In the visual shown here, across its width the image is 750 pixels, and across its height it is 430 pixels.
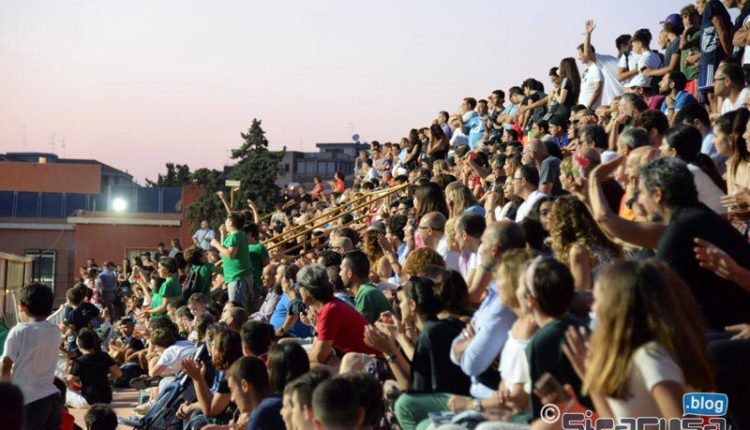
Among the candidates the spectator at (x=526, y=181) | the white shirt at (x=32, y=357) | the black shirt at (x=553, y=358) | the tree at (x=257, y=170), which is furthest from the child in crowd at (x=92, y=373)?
the tree at (x=257, y=170)

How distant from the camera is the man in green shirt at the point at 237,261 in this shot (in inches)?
531

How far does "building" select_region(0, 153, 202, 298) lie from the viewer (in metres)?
50.7

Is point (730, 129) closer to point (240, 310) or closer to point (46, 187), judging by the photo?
point (240, 310)

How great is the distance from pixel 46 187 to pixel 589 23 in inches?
1953

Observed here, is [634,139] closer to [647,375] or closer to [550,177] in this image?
[550,177]

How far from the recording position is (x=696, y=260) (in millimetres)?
5039

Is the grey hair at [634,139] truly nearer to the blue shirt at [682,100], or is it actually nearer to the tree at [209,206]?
the blue shirt at [682,100]

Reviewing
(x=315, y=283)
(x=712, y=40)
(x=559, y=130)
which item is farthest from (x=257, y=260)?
(x=315, y=283)

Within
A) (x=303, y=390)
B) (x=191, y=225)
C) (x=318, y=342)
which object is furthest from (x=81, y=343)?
(x=191, y=225)

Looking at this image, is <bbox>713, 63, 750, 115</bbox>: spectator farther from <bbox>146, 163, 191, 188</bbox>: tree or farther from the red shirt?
<bbox>146, 163, 191, 188</bbox>: tree

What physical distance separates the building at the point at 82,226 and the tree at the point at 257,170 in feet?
19.9

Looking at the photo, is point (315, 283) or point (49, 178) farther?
point (49, 178)

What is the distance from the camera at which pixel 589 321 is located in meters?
5.16

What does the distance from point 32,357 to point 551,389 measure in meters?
5.11
